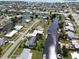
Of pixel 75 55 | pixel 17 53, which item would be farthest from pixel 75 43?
pixel 17 53

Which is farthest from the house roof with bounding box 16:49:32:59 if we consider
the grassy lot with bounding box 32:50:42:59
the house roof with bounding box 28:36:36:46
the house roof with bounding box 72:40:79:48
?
the house roof with bounding box 72:40:79:48

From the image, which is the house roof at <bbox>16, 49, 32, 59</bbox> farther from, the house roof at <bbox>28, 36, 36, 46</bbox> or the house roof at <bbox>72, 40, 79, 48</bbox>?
the house roof at <bbox>72, 40, 79, 48</bbox>

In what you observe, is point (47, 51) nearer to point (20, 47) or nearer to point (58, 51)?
point (58, 51)

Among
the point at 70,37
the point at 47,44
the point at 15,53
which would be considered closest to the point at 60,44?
the point at 47,44

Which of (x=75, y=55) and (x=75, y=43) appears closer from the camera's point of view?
(x=75, y=55)

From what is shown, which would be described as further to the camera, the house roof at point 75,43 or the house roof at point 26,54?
the house roof at point 75,43

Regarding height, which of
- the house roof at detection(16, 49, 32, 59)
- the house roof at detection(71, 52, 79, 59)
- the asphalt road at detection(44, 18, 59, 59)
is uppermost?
the house roof at detection(16, 49, 32, 59)

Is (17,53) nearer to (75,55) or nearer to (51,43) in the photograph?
(51,43)

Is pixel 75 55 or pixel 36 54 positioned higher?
pixel 36 54

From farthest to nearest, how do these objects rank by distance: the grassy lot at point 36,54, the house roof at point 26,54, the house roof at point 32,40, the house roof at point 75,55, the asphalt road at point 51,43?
the house roof at point 32,40 < the asphalt road at point 51,43 < the house roof at point 75,55 < the grassy lot at point 36,54 < the house roof at point 26,54

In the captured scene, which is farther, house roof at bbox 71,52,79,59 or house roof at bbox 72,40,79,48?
house roof at bbox 72,40,79,48

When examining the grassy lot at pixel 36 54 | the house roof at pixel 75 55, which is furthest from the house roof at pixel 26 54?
the house roof at pixel 75 55

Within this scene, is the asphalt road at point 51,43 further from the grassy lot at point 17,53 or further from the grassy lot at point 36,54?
the grassy lot at point 17,53

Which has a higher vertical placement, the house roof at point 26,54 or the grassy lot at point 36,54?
the house roof at point 26,54
